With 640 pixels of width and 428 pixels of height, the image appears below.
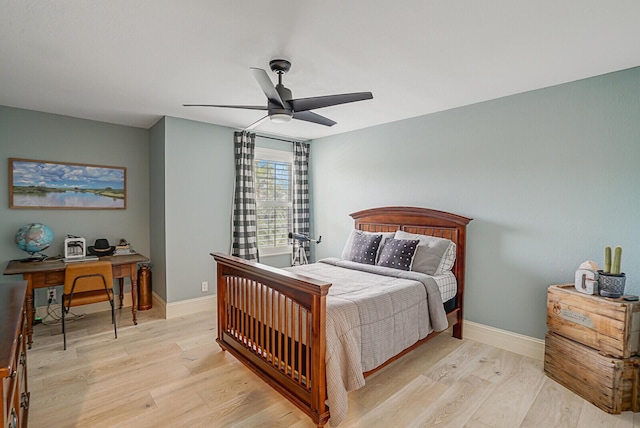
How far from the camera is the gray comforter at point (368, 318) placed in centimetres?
200

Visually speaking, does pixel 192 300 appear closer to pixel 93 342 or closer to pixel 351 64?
pixel 93 342

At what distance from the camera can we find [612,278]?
2.27 metres

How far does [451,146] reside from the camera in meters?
3.52

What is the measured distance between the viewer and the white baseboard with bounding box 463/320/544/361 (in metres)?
2.90

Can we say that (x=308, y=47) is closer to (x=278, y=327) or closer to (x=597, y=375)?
(x=278, y=327)

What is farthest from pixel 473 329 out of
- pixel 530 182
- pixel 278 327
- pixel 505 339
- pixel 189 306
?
pixel 189 306

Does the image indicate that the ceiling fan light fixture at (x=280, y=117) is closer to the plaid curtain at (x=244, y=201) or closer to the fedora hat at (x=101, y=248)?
the plaid curtain at (x=244, y=201)

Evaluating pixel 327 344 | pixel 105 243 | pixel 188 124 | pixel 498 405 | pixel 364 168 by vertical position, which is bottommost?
pixel 498 405

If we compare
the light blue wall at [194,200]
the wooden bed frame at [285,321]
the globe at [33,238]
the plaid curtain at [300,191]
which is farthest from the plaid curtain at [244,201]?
the globe at [33,238]

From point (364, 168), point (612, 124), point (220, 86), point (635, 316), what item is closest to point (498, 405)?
point (635, 316)

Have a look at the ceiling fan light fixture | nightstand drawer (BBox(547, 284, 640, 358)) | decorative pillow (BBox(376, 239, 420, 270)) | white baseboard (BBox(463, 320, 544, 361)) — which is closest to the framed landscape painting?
the ceiling fan light fixture

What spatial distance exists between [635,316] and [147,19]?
3699 millimetres

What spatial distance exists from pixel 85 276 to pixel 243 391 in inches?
81.5

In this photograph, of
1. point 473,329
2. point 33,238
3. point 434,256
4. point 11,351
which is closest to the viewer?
point 11,351
